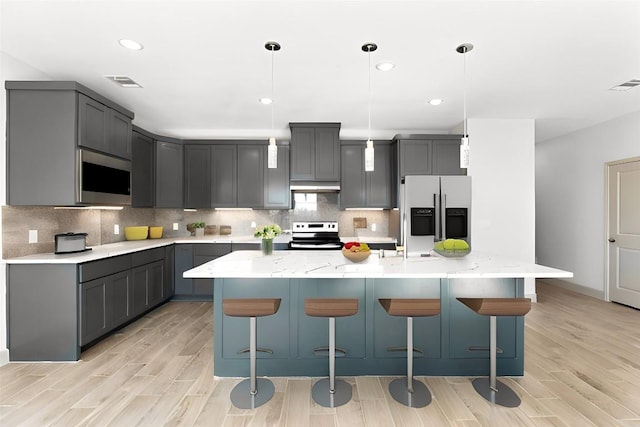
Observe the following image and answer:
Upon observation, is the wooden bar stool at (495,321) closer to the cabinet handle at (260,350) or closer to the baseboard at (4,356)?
the cabinet handle at (260,350)

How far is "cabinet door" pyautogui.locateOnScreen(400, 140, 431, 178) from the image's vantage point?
4910 millimetres

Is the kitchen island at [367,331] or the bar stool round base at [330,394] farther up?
the kitchen island at [367,331]

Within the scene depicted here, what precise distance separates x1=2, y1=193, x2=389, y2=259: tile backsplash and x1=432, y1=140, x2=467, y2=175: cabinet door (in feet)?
3.82

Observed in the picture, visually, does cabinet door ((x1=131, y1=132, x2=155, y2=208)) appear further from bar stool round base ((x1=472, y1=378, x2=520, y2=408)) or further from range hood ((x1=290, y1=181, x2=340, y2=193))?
bar stool round base ((x1=472, y1=378, x2=520, y2=408))

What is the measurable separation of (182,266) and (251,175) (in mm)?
1777

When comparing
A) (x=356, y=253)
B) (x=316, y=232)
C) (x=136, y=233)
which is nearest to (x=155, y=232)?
(x=136, y=233)

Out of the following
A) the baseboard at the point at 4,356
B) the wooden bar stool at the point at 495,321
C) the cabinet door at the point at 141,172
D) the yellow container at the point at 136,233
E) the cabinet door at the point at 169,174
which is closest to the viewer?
the wooden bar stool at the point at 495,321

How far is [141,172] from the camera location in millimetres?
4609

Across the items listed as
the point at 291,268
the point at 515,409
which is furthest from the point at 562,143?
the point at 291,268

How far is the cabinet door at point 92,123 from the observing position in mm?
3100

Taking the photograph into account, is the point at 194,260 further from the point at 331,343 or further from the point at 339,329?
the point at 331,343

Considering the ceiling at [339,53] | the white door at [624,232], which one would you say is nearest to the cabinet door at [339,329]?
the ceiling at [339,53]

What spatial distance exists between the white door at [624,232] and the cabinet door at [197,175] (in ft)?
20.9

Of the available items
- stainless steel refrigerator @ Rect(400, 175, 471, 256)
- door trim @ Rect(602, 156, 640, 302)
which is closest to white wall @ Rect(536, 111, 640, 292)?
door trim @ Rect(602, 156, 640, 302)
